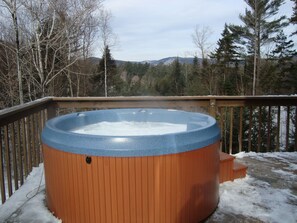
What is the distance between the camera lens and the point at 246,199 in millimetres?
2291

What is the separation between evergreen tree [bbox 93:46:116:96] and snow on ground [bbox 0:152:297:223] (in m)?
15.2

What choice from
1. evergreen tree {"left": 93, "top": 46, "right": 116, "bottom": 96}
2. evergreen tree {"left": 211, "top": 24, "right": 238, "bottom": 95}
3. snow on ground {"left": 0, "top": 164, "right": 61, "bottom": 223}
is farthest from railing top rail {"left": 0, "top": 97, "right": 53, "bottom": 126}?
evergreen tree {"left": 211, "top": 24, "right": 238, "bottom": 95}

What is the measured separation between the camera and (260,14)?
15375mm

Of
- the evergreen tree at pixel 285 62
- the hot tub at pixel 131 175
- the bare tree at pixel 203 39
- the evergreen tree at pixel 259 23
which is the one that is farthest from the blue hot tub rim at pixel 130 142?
the bare tree at pixel 203 39

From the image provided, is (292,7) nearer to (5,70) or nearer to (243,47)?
(243,47)

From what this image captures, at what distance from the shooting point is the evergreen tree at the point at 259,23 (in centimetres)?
1527

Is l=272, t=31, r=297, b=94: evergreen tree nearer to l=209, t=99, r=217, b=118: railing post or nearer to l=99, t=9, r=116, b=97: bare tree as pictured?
l=99, t=9, r=116, b=97: bare tree

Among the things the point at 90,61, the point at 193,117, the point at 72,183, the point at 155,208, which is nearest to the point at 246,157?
the point at 193,117

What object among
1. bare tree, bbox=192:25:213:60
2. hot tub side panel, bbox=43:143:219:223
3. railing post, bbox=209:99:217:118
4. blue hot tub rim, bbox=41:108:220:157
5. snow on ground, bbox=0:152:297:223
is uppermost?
bare tree, bbox=192:25:213:60

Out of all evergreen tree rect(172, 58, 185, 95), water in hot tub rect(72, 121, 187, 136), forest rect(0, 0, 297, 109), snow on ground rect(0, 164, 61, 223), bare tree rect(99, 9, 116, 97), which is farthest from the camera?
evergreen tree rect(172, 58, 185, 95)

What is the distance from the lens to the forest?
973cm

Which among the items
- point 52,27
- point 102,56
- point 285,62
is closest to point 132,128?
point 52,27

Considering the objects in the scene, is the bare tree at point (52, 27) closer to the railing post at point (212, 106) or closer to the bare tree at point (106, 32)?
the bare tree at point (106, 32)

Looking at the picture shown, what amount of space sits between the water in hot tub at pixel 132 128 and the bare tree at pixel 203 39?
15203 millimetres
